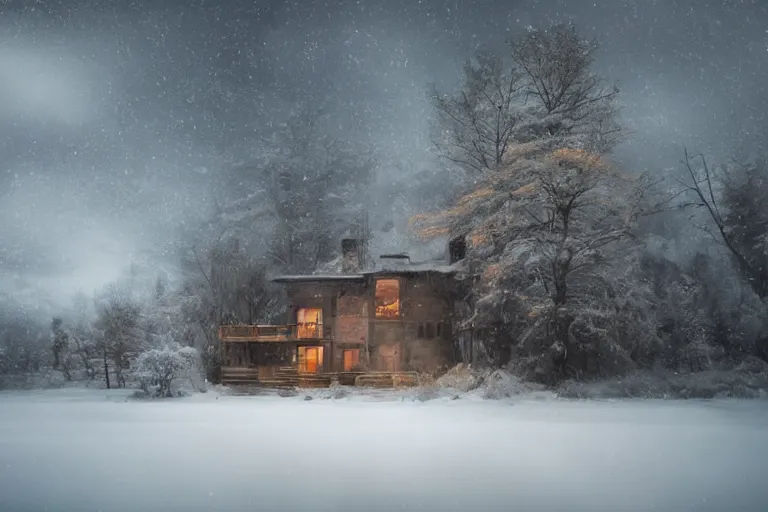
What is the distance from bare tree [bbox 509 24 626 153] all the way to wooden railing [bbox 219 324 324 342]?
18.0 m

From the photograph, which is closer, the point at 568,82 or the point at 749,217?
the point at 568,82

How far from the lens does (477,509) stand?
22.2ft

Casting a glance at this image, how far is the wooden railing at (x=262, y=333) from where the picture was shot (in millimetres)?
37062

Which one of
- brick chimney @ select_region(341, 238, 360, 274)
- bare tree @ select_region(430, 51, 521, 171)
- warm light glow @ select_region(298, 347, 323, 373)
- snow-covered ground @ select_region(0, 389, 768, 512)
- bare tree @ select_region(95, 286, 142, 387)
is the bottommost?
A: snow-covered ground @ select_region(0, 389, 768, 512)

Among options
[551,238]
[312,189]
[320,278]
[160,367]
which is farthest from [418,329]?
[312,189]

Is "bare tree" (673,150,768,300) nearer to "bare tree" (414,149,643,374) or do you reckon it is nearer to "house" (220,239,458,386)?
"bare tree" (414,149,643,374)

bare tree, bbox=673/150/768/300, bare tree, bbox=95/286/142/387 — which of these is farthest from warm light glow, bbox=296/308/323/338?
bare tree, bbox=673/150/768/300

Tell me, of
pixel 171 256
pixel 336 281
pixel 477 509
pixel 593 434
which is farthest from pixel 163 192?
pixel 477 509

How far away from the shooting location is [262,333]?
37.7m

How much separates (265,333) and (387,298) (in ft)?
23.9

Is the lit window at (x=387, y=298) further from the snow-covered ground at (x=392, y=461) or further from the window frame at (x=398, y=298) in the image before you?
the snow-covered ground at (x=392, y=461)

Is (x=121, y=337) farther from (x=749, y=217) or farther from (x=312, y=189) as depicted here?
(x=749, y=217)

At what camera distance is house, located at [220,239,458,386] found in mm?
37500

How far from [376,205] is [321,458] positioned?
53.6 m
